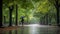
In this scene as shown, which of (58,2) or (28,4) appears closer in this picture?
(28,4)

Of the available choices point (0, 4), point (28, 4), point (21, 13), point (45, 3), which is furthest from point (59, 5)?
point (0, 4)

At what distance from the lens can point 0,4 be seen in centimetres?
3069

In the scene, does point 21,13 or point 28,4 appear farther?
point 21,13

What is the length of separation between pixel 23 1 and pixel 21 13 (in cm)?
1706

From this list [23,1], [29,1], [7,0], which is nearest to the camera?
[7,0]

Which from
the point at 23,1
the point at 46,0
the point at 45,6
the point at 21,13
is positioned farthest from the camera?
the point at 21,13

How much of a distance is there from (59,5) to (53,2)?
5.20ft

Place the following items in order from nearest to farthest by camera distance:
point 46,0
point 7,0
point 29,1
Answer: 1. point 7,0
2. point 29,1
3. point 46,0

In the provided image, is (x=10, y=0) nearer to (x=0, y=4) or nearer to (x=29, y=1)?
(x=0, y=4)

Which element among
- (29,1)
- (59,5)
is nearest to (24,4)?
(29,1)

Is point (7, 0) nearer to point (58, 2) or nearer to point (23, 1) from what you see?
point (23, 1)

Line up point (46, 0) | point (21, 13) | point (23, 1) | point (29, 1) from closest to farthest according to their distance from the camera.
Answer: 1. point (23, 1)
2. point (29, 1)
3. point (46, 0)
4. point (21, 13)

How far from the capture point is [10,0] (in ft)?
106

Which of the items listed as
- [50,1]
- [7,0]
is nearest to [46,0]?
[50,1]
